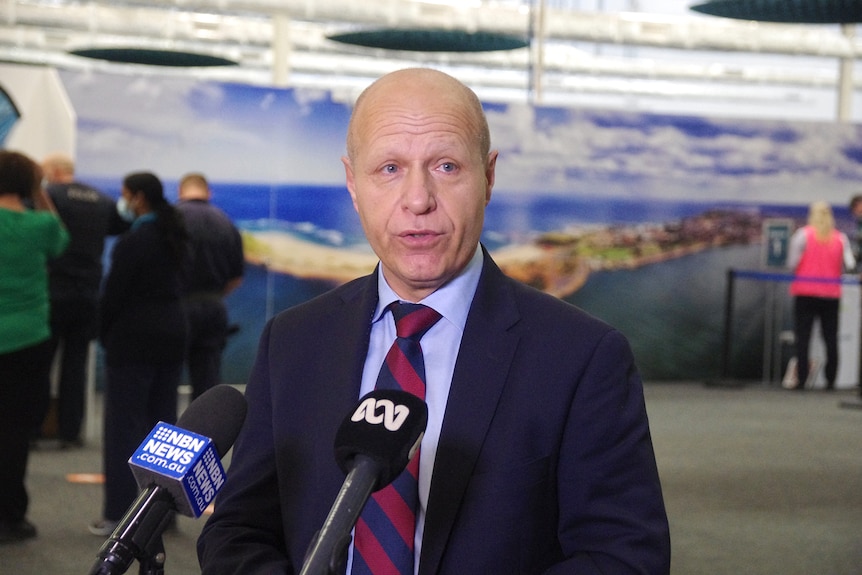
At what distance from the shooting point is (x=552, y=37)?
13.4m

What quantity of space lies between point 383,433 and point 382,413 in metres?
0.04

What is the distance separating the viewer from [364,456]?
1039mm

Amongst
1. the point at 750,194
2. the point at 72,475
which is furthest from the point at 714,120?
the point at 72,475

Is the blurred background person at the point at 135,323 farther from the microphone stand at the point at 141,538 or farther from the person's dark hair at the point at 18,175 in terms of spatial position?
the microphone stand at the point at 141,538

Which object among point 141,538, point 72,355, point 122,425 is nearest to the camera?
point 141,538

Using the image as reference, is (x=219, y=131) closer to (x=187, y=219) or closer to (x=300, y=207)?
(x=300, y=207)

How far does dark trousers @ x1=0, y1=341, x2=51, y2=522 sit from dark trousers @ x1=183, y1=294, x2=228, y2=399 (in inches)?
36.0

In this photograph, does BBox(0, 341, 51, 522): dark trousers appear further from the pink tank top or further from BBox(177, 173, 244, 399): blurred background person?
the pink tank top

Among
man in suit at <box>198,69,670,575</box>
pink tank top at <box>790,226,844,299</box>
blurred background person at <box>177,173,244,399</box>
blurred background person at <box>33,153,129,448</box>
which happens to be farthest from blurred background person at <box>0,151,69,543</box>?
pink tank top at <box>790,226,844,299</box>

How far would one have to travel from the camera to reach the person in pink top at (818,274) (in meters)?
9.97

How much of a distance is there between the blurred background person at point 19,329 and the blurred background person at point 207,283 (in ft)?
2.67

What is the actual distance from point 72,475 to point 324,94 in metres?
4.27

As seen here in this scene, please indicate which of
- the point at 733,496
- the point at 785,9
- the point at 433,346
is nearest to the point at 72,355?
the point at 733,496

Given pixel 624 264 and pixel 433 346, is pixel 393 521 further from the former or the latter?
pixel 624 264
